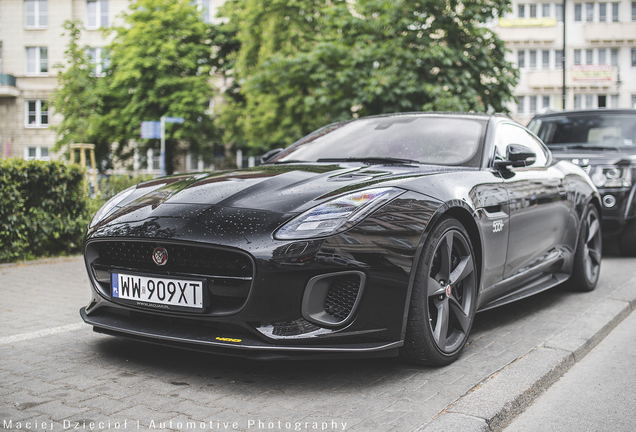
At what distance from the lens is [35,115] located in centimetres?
4078

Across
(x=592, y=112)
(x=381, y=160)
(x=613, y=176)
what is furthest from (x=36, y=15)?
(x=381, y=160)

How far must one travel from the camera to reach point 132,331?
2.93m

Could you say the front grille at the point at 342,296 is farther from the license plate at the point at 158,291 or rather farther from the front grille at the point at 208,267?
the license plate at the point at 158,291

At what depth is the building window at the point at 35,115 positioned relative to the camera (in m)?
40.6

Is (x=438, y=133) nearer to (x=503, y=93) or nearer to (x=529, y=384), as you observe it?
(x=529, y=384)

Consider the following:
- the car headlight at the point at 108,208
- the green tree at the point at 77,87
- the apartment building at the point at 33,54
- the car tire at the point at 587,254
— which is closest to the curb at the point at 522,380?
the car tire at the point at 587,254

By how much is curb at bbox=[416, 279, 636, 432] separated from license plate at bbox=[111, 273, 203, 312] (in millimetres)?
1145


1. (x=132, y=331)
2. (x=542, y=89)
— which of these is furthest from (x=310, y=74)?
(x=542, y=89)

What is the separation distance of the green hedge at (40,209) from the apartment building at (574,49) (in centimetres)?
4341

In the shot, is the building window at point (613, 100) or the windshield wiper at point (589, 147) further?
the building window at point (613, 100)

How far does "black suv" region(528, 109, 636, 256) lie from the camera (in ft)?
25.4

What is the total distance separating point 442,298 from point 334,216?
0.84 metres

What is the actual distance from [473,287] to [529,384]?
2.20 feet

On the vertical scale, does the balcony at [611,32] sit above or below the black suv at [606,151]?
above
